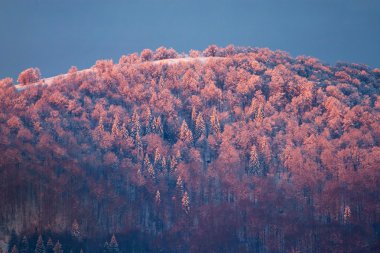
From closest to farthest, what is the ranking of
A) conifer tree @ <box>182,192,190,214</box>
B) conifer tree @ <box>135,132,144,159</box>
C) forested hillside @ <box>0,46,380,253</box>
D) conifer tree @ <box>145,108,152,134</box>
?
forested hillside @ <box>0,46,380,253</box>
conifer tree @ <box>182,192,190,214</box>
conifer tree @ <box>135,132,144,159</box>
conifer tree @ <box>145,108,152,134</box>

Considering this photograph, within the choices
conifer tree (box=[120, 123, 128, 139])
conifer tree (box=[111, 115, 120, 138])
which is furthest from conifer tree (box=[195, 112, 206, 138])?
conifer tree (box=[111, 115, 120, 138])

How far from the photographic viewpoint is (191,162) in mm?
96812

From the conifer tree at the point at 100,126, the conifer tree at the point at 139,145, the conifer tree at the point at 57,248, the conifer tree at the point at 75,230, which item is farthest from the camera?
the conifer tree at the point at 100,126

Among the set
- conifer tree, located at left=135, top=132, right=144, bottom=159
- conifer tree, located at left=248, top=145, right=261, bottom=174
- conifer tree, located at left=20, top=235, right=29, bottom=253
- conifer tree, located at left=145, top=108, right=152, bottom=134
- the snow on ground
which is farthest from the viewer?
the snow on ground

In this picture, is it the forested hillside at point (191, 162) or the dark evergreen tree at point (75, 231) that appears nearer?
the dark evergreen tree at point (75, 231)

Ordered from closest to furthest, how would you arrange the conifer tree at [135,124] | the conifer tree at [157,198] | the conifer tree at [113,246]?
the conifer tree at [113,246] < the conifer tree at [157,198] < the conifer tree at [135,124]

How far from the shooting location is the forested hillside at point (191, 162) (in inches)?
3403

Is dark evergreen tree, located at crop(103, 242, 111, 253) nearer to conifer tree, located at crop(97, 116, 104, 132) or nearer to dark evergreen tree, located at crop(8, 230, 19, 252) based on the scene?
dark evergreen tree, located at crop(8, 230, 19, 252)

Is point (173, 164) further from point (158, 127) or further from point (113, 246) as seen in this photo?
point (113, 246)

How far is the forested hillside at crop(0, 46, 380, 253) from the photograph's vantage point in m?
86.4

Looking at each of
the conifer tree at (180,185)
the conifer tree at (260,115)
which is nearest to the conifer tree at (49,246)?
the conifer tree at (180,185)

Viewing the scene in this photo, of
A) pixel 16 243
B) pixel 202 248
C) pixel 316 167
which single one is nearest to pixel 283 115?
pixel 316 167

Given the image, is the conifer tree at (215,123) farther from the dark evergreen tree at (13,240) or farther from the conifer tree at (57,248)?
the dark evergreen tree at (13,240)

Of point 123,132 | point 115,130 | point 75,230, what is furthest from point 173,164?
point 75,230
